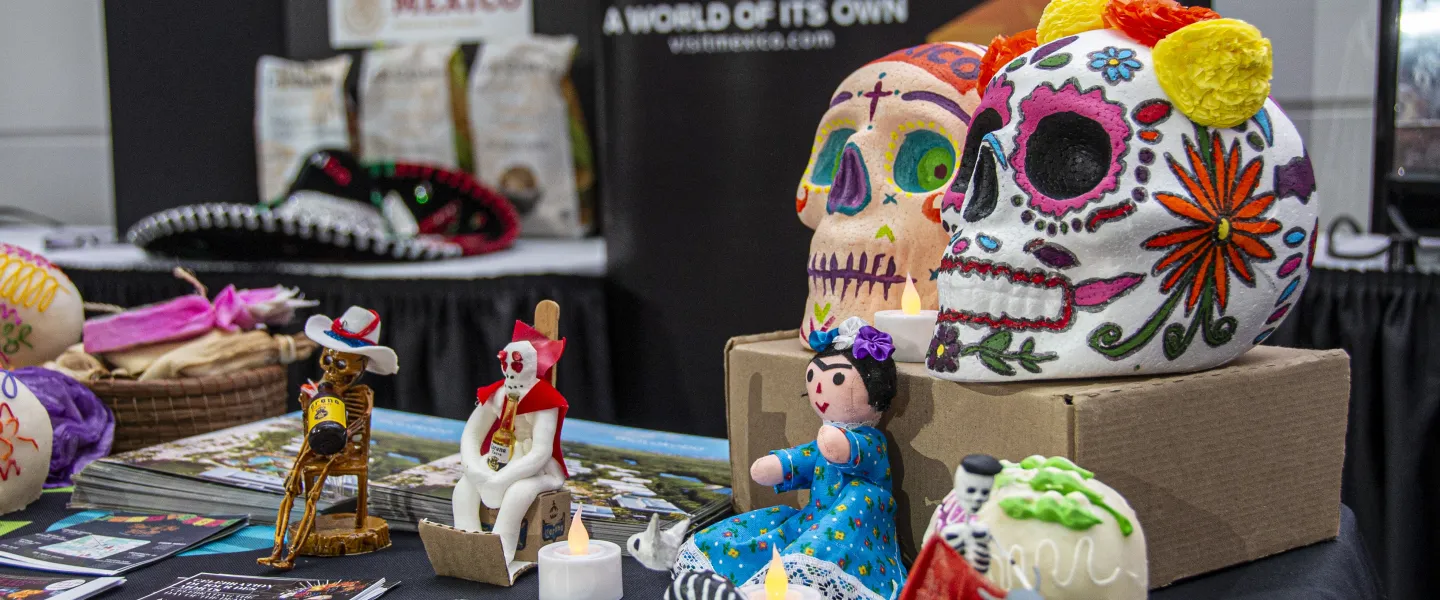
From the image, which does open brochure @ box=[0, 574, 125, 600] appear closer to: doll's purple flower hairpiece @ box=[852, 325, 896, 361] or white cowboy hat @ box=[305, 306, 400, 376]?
white cowboy hat @ box=[305, 306, 400, 376]

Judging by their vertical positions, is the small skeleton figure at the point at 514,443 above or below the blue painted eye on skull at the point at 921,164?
below

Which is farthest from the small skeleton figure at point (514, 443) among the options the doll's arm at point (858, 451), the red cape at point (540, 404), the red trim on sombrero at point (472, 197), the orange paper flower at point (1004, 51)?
the red trim on sombrero at point (472, 197)

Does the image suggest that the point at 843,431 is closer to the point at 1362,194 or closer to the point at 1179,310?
the point at 1179,310

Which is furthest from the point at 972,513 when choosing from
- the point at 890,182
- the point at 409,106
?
Result: the point at 409,106

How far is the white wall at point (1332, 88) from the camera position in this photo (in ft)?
7.43

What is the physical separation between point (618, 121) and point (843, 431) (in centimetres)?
145

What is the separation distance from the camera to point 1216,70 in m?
0.90

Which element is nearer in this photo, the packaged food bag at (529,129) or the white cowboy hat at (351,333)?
the white cowboy hat at (351,333)

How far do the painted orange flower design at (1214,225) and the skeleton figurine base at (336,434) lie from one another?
27.1 inches

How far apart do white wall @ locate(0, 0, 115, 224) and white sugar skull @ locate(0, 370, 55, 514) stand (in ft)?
10.4

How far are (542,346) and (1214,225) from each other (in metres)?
0.56

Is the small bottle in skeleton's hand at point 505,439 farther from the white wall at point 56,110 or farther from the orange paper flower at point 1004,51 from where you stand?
the white wall at point 56,110

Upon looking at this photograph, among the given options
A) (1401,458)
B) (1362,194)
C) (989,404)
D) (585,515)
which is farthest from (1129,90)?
(1362,194)

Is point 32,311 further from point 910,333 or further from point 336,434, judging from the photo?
point 910,333
